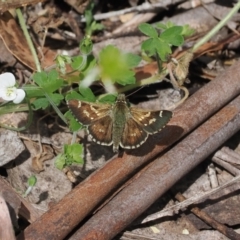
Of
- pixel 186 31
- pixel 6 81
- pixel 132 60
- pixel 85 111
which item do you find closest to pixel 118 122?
pixel 85 111

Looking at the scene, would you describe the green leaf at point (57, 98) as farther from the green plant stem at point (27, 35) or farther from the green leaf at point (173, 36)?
the green leaf at point (173, 36)

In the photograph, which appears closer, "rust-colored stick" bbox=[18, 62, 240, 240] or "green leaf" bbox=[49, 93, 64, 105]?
"rust-colored stick" bbox=[18, 62, 240, 240]

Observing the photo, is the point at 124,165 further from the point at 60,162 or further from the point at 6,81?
the point at 6,81

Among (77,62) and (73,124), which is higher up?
(77,62)

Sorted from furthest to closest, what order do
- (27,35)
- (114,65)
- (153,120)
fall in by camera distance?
(27,35), (153,120), (114,65)

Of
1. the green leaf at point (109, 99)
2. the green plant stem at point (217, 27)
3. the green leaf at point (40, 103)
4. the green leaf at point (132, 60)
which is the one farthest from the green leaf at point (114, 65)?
the green plant stem at point (217, 27)

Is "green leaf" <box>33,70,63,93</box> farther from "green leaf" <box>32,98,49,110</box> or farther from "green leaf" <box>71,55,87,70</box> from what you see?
"green leaf" <box>71,55,87,70</box>

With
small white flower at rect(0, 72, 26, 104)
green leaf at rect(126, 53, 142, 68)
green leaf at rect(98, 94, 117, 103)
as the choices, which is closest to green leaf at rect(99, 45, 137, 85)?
green leaf at rect(126, 53, 142, 68)
